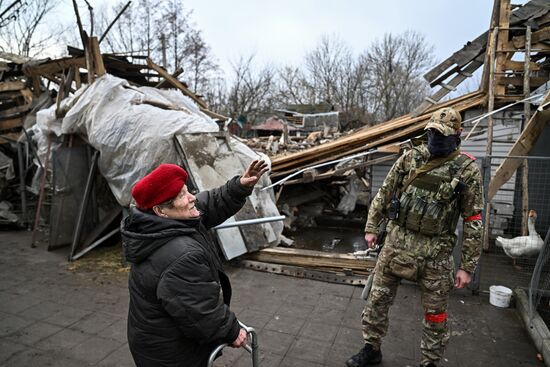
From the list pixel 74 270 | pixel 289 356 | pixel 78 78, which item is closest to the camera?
pixel 289 356

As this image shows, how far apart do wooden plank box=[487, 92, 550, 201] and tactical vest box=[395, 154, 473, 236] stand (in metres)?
2.20

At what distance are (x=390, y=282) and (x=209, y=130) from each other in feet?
A: 12.4

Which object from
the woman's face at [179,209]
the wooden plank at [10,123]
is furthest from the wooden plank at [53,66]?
the woman's face at [179,209]

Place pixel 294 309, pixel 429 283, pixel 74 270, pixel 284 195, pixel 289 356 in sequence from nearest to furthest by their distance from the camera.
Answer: pixel 429 283, pixel 289 356, pixel 294 309, pixel 74 270, pixel 284 195

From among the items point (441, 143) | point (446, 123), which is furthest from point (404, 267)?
point (446, 123)

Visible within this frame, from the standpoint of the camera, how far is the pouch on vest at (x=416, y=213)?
252 centimetres

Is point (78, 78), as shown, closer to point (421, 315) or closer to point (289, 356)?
point (289, 356)

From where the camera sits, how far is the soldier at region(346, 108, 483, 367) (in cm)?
247

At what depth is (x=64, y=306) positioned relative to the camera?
3.80m

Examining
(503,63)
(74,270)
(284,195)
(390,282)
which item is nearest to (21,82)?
(74,270)

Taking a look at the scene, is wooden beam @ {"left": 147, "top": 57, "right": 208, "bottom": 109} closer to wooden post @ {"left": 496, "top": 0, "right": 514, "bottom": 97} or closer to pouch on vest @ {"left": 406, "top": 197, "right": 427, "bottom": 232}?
wooden post @ {"left": 496, "top": 0, "right": 514, "bottom": 97}

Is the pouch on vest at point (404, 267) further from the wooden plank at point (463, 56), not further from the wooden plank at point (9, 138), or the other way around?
the wooden plank at point (9, 138)

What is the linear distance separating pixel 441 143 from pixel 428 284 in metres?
1.05

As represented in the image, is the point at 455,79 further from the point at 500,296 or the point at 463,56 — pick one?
the point at 500,296
